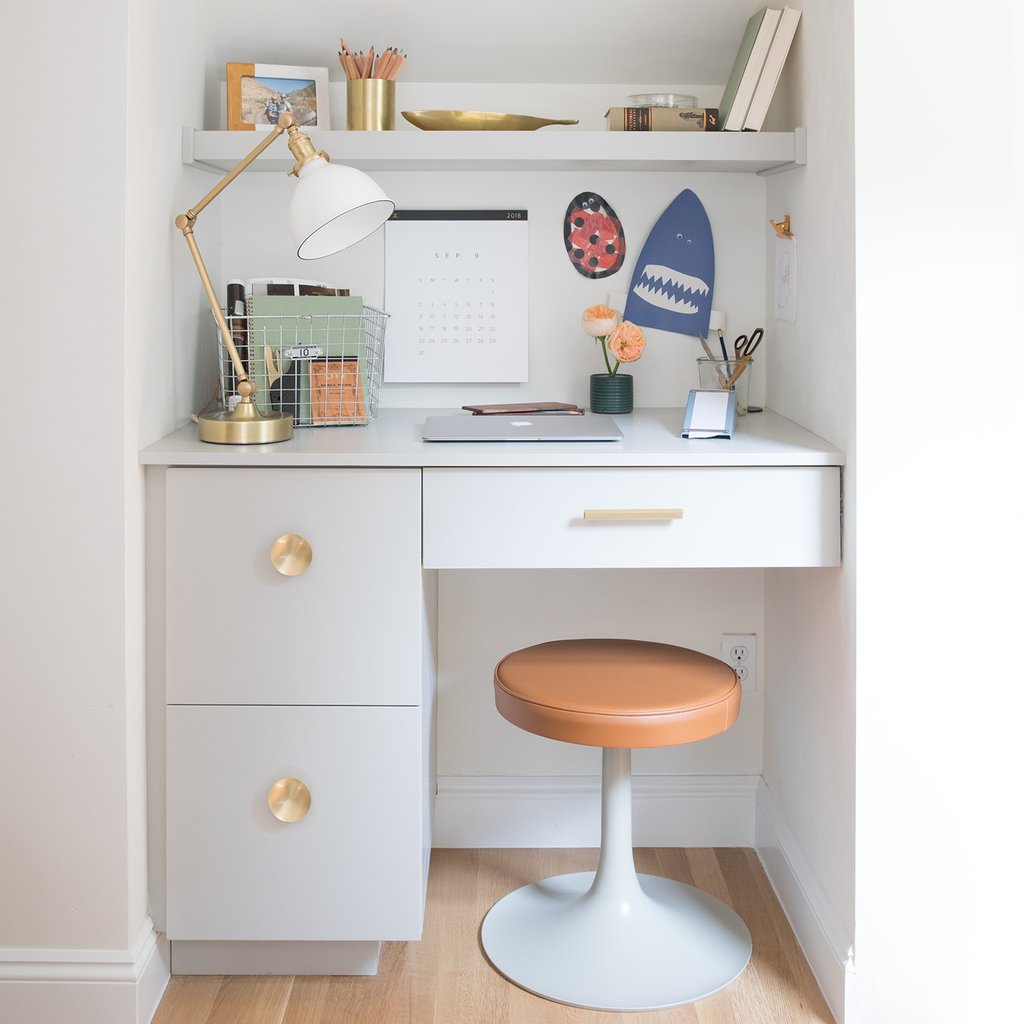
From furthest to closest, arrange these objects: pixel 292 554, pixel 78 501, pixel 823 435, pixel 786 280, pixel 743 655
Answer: pixel 743 655 → pixel 786 280 → pixel 823 435 → pixel 292 554 → pixel 78 501

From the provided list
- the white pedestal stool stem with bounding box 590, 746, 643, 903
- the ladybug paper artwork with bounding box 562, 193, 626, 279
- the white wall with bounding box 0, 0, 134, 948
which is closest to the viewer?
the white wall with bounding box 0, 0, 134, 948

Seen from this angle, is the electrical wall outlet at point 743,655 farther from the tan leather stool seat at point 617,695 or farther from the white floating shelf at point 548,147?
the white floating shelf at point 548,147

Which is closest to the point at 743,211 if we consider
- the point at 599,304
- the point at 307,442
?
the point at 599,304

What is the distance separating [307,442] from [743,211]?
1.00 m

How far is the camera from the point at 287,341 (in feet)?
6.52

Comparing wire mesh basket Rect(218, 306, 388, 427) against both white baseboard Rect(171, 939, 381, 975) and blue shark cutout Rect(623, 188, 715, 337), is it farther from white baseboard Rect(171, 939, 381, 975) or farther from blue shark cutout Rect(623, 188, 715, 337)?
white baseboard Rect(171, 939, 381, 975)

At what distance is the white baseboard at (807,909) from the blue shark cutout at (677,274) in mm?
944

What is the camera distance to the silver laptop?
179 centimetres

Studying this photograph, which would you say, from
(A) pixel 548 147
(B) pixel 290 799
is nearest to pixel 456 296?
(A) pixel 548 147

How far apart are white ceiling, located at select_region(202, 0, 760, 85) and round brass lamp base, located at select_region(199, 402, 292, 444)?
30.3 inches

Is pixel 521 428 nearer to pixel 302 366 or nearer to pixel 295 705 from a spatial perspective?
pixel 302 366

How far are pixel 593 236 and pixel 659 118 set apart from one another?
0.91ft

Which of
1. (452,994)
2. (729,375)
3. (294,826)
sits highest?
(729,375)

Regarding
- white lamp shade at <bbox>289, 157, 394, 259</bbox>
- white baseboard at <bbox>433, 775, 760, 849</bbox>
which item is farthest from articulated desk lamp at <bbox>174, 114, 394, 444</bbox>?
white baseboard at <bbox>433, 775, 760, 849</bbox>
